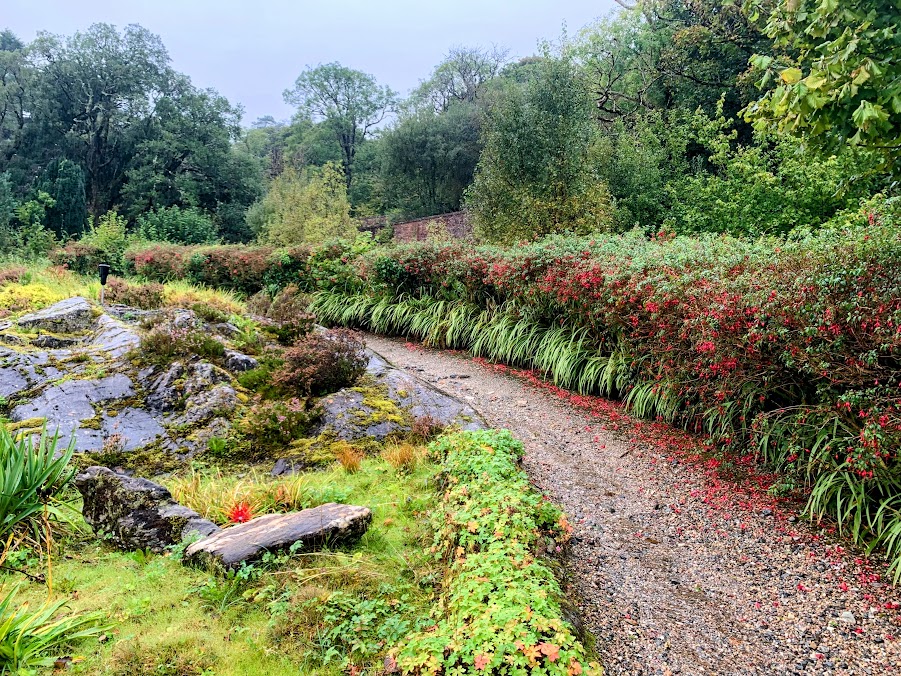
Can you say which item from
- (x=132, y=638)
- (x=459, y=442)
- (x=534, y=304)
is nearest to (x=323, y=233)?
(x=534, y=304)

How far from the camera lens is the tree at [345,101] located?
3881 centimetres

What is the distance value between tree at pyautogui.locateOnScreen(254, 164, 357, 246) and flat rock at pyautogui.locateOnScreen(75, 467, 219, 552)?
46.7 feet

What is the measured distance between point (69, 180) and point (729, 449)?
3041cm

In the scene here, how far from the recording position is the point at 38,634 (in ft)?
7.11

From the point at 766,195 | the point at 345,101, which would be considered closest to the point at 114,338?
the point at 766,195

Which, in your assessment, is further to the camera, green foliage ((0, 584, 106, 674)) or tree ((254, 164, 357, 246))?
tree ((254, 164, 357, 246))

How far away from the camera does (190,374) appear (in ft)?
17.4

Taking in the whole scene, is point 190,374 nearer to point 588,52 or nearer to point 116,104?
point 588,52

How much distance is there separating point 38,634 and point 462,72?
3889 centimetres

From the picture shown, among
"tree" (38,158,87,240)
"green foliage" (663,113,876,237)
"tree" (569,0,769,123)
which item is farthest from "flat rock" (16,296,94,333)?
"tree" (38,158,87,240)

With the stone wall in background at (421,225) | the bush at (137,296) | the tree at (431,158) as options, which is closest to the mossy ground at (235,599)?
the bush at (137,296)

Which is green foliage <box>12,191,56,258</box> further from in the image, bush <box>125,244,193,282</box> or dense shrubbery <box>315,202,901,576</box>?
dense shrubbery <box>315,202,901,576</box>

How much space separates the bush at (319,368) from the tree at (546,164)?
752 cm

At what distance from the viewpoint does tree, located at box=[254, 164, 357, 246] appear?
18.6m
